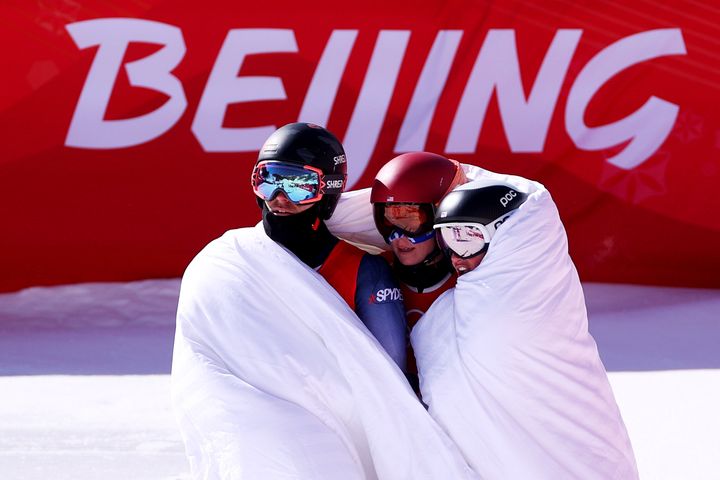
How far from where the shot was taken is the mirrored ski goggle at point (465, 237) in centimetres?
275

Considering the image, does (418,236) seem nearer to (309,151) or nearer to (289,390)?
(309,151)

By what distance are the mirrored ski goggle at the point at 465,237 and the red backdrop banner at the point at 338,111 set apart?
2.98 metres

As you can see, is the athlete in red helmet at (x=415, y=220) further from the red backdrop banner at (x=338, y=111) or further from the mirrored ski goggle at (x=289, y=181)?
the red backdrop banner at (x=338, y=111)

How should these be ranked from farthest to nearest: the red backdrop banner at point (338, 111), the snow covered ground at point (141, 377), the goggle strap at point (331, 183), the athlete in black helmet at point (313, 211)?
the red backdrop banner at point (338, 111) < the snow covered ground at point (141, 377) < the goggle strap at point (331, 183) < the athlete in black helmet at point (313, 211)

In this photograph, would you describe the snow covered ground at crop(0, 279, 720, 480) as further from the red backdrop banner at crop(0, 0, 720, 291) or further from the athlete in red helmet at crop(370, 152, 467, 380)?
the athlete in red helmet at crop(370, 152, 467, 380)

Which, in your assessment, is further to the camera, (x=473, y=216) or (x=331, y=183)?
(x=331, y=183)

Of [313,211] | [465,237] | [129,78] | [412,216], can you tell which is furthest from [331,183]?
[129,78]

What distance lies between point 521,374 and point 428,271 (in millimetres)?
498

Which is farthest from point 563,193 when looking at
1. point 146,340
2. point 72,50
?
point 72,50

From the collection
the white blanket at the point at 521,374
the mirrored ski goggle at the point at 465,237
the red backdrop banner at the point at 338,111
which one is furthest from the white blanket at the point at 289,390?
the red backdrop banner at the point at 338,111

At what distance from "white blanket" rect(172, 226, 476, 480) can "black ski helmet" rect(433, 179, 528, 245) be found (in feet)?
1.19

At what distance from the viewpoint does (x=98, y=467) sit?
3.49m

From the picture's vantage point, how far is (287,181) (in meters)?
3.03

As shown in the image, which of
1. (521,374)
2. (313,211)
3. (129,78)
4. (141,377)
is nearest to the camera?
(521,374)
